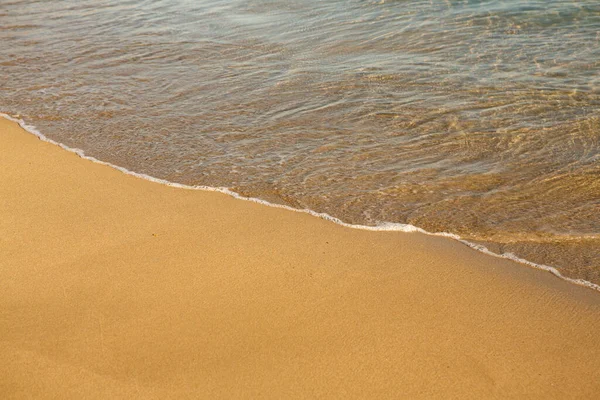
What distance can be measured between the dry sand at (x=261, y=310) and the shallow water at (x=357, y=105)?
0.39 meters

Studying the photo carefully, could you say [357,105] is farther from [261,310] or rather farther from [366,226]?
[261,310]

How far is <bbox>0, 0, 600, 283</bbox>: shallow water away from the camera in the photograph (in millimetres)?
4555

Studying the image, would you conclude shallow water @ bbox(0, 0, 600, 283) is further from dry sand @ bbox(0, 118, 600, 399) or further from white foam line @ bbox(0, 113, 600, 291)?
dry sand @ bbox(0, 118, 600, 399)

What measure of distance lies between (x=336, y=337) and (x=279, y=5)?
746 cm

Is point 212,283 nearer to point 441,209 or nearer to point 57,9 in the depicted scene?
point 441,209

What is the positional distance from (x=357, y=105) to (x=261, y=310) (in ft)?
10.4

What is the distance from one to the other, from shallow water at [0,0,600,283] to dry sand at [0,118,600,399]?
39 cm

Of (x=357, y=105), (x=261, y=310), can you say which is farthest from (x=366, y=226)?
(x=357, y=105)

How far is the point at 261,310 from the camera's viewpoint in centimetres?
344

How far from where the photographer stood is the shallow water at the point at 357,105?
455 centimetres

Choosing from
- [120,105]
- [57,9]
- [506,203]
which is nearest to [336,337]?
[506,203]

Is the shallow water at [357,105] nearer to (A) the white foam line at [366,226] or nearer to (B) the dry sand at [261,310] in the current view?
(A) the white foam line at [366,226]

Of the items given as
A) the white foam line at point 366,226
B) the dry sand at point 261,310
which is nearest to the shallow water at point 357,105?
the white foam line at point 366,226

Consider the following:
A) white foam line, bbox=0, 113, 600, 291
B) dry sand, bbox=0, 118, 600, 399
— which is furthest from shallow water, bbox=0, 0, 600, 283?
dry sand, bbox=0, 118, 600, 399
